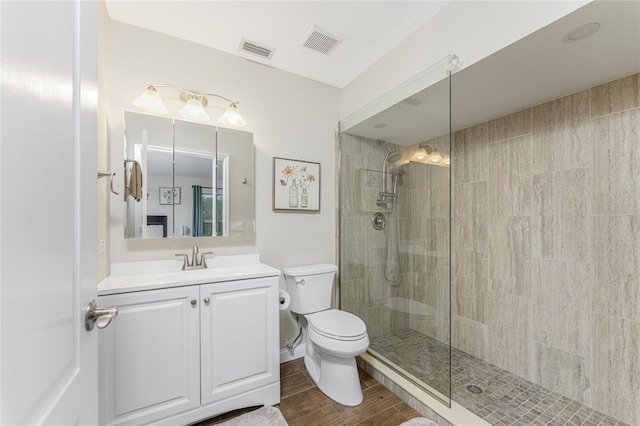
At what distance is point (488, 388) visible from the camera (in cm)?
190

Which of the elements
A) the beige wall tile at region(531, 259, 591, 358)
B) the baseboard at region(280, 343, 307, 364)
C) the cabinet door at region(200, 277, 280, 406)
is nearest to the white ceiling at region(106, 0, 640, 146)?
the beige wall tile at region(531, 259, 591, 358)

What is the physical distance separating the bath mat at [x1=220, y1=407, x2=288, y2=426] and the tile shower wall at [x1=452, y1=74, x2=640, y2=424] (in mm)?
1719

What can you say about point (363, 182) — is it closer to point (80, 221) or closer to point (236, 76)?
point (236, 76)

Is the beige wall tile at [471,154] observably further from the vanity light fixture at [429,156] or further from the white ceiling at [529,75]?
the vanity light fixture at [429,156]

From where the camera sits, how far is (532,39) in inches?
50.3

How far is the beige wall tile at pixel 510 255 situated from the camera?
2039 millimetres

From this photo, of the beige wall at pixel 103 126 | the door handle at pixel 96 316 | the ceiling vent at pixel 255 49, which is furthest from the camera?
the ceiling vent at pixel 255 49

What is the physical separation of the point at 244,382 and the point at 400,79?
2329 millimetres

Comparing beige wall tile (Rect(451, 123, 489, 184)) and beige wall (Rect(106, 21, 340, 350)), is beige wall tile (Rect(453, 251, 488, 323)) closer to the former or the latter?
beige wall tile (Rect(451, 123, 489, 184))

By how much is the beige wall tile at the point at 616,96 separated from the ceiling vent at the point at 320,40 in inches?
67.3

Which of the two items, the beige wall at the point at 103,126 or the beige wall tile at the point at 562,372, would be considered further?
the beige wall tile at the point at 562,372

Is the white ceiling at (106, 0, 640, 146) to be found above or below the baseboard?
above

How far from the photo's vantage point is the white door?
39 cm

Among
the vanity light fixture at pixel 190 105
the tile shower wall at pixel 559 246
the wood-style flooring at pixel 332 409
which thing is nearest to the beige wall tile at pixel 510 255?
the tile shower wall at pixel 559 246
